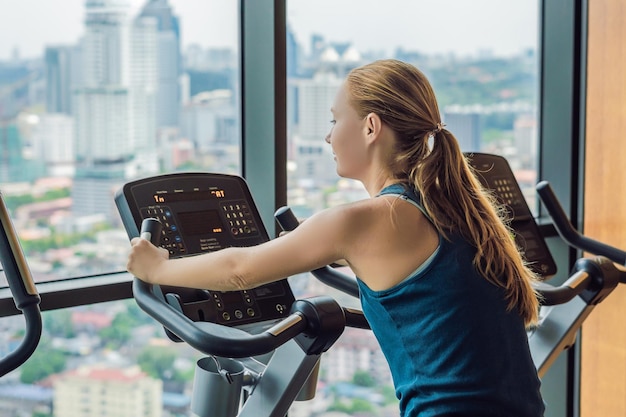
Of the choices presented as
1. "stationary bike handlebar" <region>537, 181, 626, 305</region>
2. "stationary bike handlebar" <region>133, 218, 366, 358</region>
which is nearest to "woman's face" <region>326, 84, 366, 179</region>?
"stationary bike handlebar" <region>133, 218, 366, 358</region>

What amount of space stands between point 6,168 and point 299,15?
4.16 ft

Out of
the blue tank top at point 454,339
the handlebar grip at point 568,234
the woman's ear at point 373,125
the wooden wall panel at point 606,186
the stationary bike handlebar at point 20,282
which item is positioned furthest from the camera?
the wooden wall panel at point 606,186

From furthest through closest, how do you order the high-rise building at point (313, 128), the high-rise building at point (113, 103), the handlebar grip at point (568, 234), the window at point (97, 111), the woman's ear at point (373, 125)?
the high-rise building at point (313, 128)
the handlebar grip at point (568, 234)
the high-rise building at point (113, 103)
the window at point (97, 111)
the woman's ear at point (373, 125)

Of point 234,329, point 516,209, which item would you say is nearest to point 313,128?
point 516,209

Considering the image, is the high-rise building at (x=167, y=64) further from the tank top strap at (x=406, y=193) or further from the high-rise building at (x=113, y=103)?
the tank top strap at (x=406, y=193)

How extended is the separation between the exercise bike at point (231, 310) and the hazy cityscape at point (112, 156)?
0.51m

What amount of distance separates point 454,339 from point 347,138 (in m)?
0.54

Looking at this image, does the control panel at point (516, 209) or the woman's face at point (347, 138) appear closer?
the woman's face at point (347, 138)

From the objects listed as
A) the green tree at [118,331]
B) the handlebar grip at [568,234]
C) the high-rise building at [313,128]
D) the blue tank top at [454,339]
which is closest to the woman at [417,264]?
the blue tank top at [454,339]

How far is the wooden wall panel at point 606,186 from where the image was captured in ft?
13.0

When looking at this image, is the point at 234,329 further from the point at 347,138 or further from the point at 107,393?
the point at 107,393

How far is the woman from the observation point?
194 centimetres

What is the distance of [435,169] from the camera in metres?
2.03

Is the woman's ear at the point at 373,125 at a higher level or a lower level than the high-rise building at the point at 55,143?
higher
